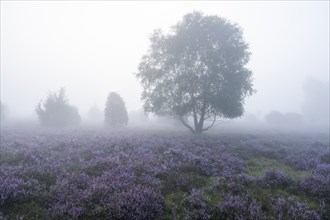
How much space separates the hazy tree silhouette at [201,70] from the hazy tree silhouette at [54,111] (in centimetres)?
2236

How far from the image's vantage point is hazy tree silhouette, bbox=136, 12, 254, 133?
2512cm

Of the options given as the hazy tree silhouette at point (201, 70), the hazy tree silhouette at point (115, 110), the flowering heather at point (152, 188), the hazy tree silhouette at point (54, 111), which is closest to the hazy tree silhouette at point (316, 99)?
the hazy tree silhouette at point (115, 110)

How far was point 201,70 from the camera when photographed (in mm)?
25641

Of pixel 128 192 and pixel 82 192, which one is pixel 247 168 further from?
pixel 82 192

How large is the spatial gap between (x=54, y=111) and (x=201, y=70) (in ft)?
93.3

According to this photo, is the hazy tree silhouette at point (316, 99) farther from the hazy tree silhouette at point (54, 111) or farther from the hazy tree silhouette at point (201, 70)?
the hazy tree silhouette at point (54, 111)

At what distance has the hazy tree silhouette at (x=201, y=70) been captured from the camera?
989 inches

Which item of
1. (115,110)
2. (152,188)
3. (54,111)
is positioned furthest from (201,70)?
(54,111)

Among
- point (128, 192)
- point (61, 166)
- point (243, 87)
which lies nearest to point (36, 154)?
point (61, 166)

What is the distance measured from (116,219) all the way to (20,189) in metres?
3.71

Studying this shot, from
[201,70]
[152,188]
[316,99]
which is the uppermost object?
[316,99]

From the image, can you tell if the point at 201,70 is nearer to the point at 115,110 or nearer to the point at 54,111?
the point at 115,110

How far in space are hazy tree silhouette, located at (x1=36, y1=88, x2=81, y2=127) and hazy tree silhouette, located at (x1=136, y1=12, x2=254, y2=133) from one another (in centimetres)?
2236

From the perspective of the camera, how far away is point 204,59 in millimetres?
25375
